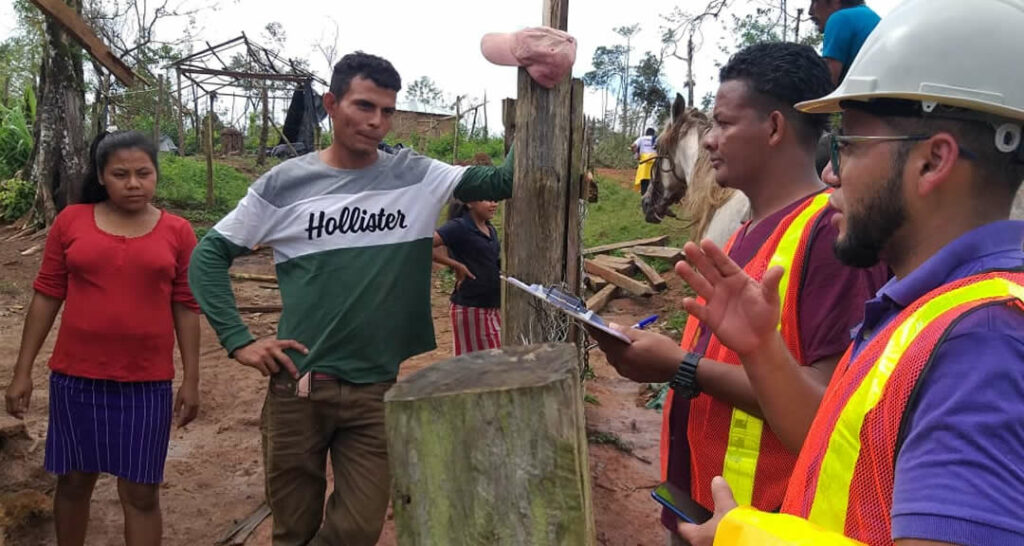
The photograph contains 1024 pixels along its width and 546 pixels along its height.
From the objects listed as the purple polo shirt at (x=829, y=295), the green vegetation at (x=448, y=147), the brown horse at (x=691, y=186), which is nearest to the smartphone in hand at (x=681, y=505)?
the purple polo shirt at (x=829, y=295)

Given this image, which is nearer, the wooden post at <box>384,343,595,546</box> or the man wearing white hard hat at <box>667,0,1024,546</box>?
the man wearing white hard hat at <box>667,0,1024,546</box>

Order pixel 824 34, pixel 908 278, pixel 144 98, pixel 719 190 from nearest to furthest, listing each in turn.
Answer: pixel 908 278 < pixel 824 34 < pixel 719 190 < pixel 144 98

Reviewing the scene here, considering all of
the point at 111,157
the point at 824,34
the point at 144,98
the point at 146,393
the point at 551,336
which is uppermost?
the point at 144,98

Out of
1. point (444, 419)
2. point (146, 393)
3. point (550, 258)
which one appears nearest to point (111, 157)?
point (146, 393)

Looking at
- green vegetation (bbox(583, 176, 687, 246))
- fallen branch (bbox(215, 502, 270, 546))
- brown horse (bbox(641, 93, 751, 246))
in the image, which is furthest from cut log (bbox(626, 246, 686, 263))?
fallen branch (bbox(215, 502, 270, 546))

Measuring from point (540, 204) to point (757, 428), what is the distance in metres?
1.31

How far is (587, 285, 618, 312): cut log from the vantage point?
953cm

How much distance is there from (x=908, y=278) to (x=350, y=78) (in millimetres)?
2253

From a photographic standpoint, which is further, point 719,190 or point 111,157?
point 719,190

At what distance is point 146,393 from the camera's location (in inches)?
119

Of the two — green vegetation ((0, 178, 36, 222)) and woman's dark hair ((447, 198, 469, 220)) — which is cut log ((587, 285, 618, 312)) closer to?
woman's dark hair ((447, 198, 469, 220))

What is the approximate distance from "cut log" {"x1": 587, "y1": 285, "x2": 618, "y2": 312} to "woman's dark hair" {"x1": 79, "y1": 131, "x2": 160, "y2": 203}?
22.4ft

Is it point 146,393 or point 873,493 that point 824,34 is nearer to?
point 873,493

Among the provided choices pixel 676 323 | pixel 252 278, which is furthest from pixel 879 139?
pixel 252 278
